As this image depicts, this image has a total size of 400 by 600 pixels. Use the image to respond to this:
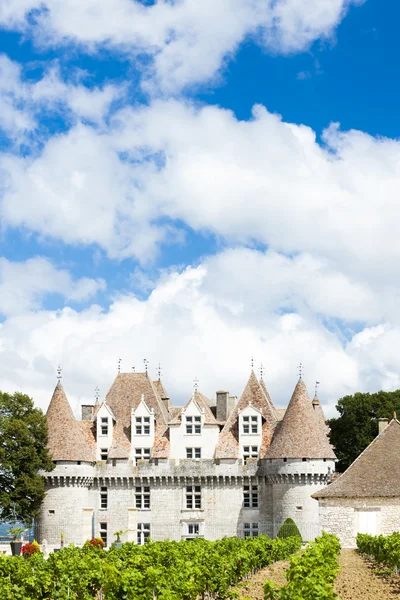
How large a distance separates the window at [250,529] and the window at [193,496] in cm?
291

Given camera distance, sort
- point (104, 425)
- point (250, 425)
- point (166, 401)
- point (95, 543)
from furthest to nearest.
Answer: point (166, 401) < point (104, 425) < point (250, 425) < point (95, 543)

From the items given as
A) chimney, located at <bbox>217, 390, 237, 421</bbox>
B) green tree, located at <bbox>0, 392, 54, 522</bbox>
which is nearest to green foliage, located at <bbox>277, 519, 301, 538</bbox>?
chimney, located at <bbox>217, 390, 237, 421</bbox>

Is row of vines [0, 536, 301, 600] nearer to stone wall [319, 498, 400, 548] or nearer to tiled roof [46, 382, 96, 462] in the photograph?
stone wall [319, 498, 400, 548]

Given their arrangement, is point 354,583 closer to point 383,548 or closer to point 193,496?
point 383,548

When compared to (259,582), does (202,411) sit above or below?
above

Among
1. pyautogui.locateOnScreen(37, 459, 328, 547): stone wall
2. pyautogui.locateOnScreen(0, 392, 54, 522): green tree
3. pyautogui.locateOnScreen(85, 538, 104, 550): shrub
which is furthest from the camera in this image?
pyautogui.locateOnScreen(37, 459, 328, 547): stone wall

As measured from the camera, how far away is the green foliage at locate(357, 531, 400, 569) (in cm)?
2595

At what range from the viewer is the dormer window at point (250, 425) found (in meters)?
49.7

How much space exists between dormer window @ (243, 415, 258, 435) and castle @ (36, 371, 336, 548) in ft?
0.19

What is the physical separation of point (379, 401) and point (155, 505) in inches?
713

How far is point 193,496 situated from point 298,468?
21.4 feet

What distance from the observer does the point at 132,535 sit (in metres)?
49.1

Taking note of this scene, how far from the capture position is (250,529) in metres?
48.7

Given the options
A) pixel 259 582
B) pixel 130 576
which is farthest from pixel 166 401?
pixel 130 576
